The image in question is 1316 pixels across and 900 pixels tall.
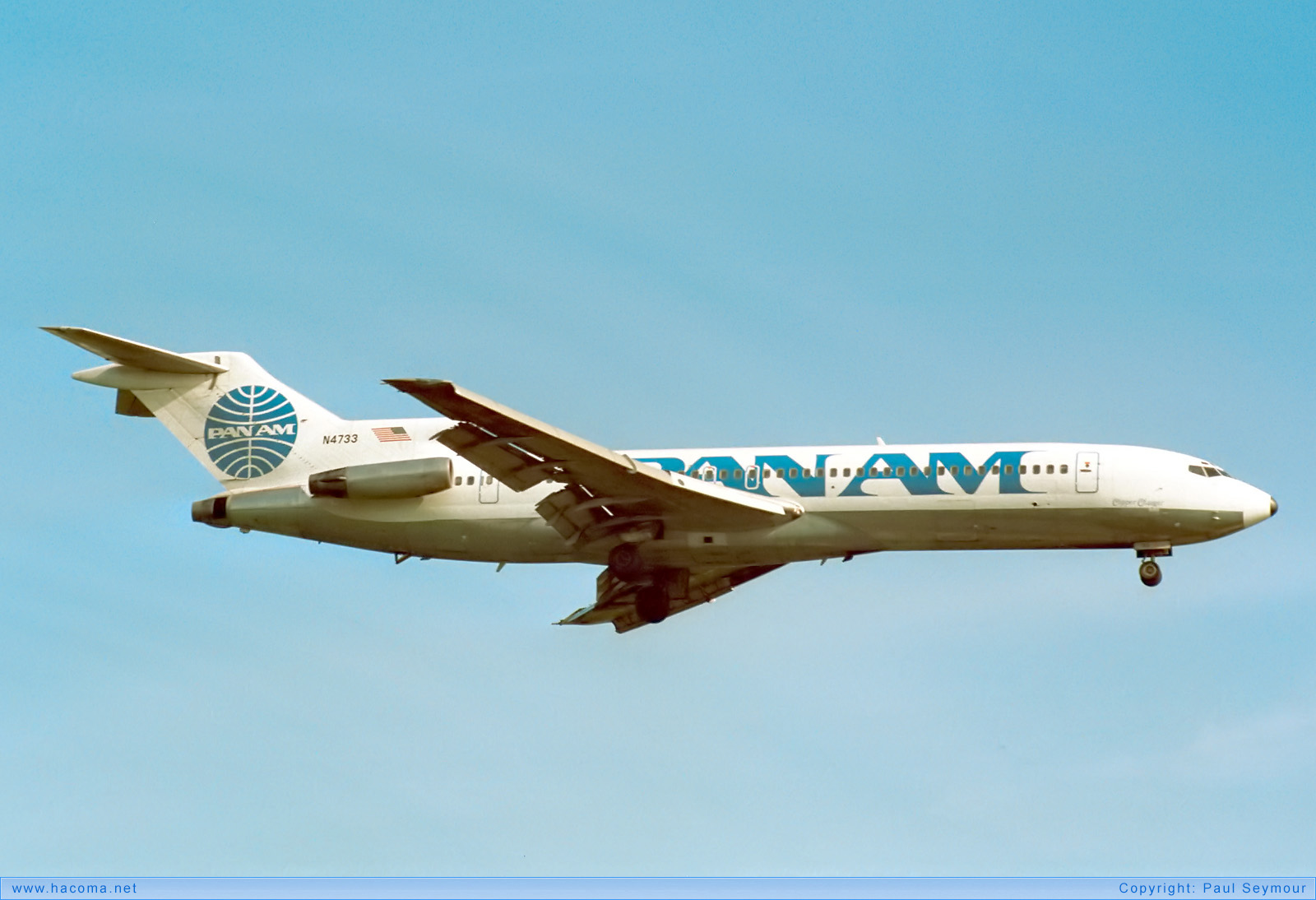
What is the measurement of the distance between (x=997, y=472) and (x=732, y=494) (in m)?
5.70

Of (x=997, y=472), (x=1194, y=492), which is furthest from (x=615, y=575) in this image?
(x=1194, y=492)

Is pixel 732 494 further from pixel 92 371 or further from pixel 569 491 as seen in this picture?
pixel 92 371

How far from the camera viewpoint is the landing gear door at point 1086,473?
37.5m

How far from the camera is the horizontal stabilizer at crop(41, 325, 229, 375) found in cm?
4003

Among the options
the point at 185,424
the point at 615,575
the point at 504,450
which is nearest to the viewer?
the point at 504,450

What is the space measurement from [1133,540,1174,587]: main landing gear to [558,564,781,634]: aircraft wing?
8.40 metres

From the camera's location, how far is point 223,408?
42.5m

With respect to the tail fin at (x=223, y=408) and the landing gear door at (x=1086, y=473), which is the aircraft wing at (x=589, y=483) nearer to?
the landing gear door at (x=1086, y=473)

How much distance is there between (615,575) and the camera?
131 ft

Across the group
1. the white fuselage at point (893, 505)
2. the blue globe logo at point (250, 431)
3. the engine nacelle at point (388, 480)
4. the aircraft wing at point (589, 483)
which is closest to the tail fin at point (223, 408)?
the blue globe logo at point (250, 431)

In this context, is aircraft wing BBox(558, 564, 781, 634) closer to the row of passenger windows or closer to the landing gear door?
the row of passenger windows

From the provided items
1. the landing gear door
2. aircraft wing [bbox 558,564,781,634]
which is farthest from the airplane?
aircraft wing [bbox 558,564,781,634]

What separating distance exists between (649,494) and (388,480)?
6.03m

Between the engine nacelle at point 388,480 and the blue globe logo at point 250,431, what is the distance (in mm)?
2679
